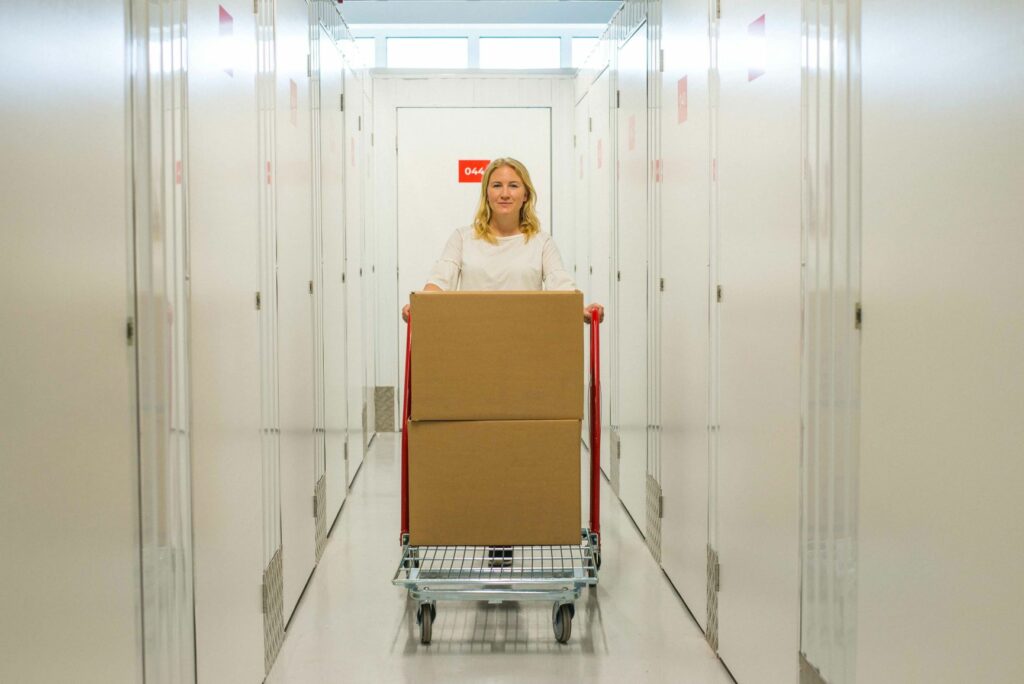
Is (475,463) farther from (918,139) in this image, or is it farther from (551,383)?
(918,139)

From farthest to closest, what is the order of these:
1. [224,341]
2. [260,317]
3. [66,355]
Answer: [260,317], [224,341], [66,355]

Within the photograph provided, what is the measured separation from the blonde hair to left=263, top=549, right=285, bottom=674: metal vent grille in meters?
1.55

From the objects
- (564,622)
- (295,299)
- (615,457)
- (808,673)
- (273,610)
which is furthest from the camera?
(615,457)

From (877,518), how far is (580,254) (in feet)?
18.7

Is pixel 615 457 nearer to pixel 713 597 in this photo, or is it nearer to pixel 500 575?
pixel 500 575

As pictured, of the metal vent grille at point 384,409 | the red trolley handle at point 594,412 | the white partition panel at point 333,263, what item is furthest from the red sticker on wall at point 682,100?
the metal vent grille at point 384,409

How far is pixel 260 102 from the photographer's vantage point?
348 cm

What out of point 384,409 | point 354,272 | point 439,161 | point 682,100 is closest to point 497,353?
point 682,100

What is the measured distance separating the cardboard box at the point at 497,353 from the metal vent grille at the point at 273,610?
708 millimetres

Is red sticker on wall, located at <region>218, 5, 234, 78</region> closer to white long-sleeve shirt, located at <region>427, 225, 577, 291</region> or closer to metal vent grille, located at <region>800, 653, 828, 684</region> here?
white long-sleeve shirt, located at <region>427, 225, 577, 291</region>

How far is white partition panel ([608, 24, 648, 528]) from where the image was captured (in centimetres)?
499

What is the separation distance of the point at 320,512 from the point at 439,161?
4000 millimetres

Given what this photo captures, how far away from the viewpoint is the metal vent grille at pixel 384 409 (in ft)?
26.8

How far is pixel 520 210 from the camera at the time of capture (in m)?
4.56
